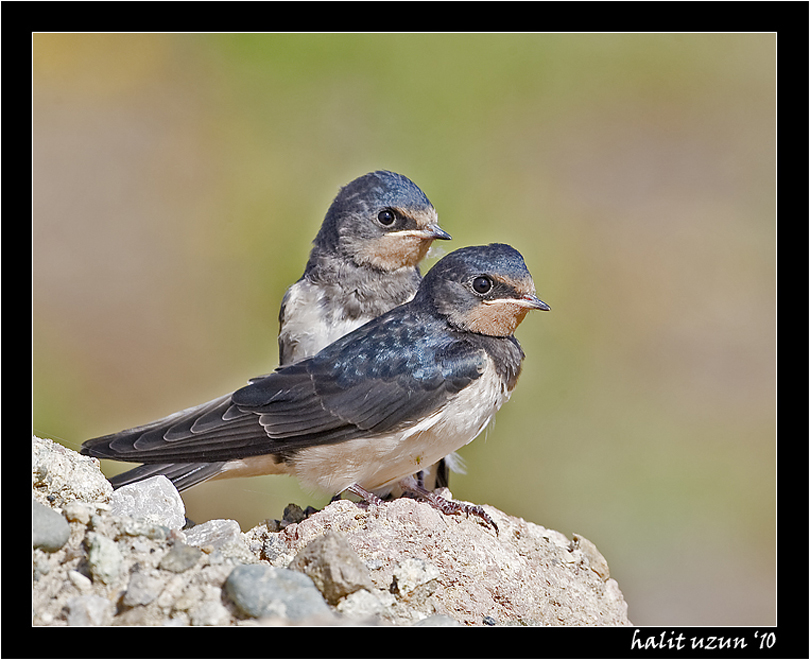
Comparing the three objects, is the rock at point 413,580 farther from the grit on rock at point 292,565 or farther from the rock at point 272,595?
the rock at point 272,595

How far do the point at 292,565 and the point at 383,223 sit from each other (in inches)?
91.3

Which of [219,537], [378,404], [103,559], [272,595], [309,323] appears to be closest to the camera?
[272,595]

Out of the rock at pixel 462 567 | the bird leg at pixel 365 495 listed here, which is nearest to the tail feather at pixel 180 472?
the rock at pixel 462 567

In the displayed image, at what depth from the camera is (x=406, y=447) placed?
3.97 m

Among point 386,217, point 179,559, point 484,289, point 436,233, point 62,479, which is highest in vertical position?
point 386,217

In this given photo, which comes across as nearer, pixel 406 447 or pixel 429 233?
pixel 406 447

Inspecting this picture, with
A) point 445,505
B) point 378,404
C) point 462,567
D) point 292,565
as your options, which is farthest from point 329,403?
point 292,565

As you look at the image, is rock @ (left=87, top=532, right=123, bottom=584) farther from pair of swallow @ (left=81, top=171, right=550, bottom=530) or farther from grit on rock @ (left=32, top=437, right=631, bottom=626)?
pair of swallow @ (left=81, top=171, right=550, bottom=530)

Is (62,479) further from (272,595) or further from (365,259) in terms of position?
(365,259)

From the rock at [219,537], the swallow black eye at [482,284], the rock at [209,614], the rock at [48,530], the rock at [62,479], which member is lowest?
the rock at [209,614]

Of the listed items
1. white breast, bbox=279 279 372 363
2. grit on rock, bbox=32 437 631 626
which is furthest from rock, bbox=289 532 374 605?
white breast, bbox=279 279 372 363

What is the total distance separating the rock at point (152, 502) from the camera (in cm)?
354

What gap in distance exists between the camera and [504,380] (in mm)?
4121

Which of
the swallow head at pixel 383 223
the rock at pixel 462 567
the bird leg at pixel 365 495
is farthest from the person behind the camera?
the swallow head at pixel 383 223
